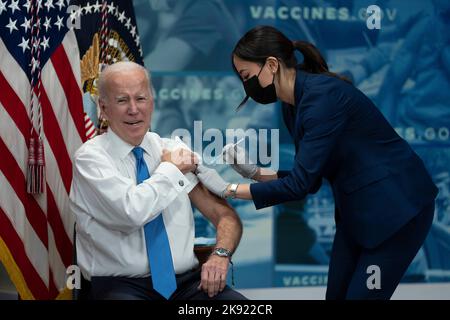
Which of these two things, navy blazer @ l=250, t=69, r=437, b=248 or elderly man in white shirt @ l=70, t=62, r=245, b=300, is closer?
elderly man in white shirt @ l=70, t=62, r=245, b=300

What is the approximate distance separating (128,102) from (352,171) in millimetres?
953

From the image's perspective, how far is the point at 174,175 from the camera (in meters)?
2.67

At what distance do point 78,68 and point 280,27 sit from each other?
2.19m

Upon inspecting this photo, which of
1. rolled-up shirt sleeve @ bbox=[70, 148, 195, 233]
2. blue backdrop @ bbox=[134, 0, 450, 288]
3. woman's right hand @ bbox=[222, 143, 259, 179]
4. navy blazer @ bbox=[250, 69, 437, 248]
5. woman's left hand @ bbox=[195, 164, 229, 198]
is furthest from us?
blue backdrop @ bbox=[134, 0, 450, 288]

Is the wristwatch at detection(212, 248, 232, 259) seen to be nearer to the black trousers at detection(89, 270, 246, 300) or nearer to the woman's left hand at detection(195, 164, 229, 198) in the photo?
the black trousers at detection(89, 270, 246, 300)

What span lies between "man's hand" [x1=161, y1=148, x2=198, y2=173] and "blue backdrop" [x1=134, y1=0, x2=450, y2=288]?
7.02ft

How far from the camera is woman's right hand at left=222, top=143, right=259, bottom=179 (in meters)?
3.12

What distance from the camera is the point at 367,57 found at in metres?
5.17

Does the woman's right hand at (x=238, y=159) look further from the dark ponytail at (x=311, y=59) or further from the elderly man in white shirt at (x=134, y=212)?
the dark ponytail at (x=311, y=59)

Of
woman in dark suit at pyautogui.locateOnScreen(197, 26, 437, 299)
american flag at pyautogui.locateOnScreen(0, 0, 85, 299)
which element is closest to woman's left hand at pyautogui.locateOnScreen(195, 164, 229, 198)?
woman in dark suit at pyautogui.locateOnScreen(197, 26, 437, 299)

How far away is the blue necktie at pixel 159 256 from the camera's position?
262 cm

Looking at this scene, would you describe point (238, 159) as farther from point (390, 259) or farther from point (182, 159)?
point (390, 259)

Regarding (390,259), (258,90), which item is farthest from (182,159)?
(390,259)

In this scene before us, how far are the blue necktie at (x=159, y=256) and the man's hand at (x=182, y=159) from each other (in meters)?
0.14
